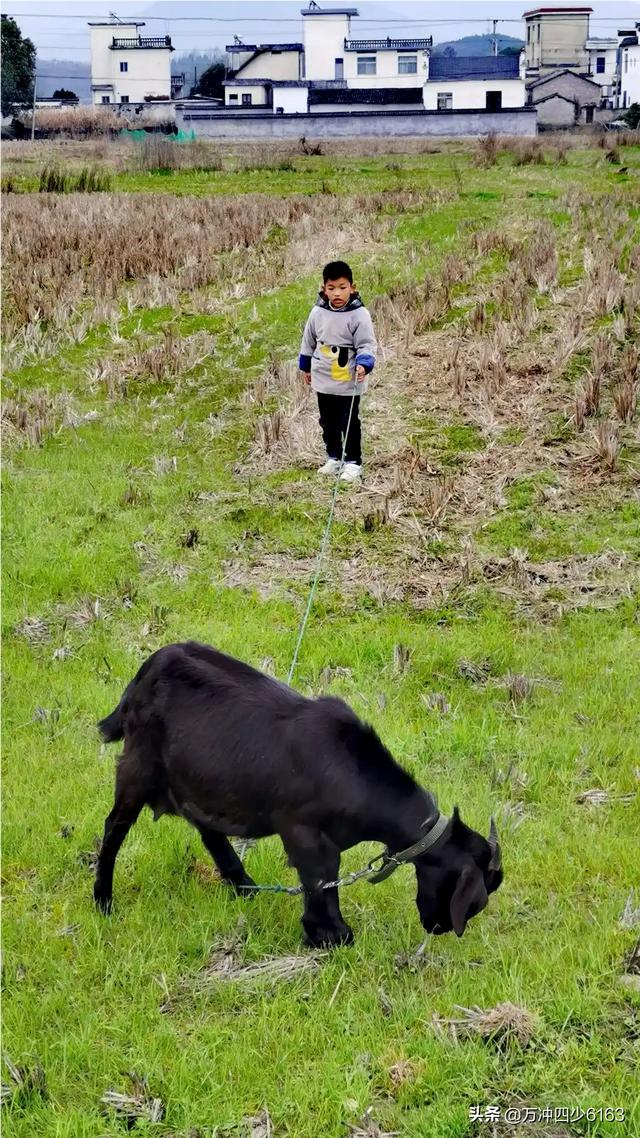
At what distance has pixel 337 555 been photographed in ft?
28.8

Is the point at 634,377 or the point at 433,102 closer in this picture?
the point at 634,377

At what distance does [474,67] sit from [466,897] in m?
83.0

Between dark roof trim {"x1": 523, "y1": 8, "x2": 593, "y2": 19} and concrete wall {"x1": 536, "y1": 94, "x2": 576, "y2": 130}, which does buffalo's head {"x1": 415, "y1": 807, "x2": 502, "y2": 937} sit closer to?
concrete wall {"x1": 536, "y1": 94, "x2": 576, "y2": 130}

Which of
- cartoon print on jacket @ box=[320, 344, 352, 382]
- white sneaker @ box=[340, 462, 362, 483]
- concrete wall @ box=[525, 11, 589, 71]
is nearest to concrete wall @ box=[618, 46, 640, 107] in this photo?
concrete wall @ box=[525, 11, 589, 71]

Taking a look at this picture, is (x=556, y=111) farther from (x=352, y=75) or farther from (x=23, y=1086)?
(x=23, y=1086)

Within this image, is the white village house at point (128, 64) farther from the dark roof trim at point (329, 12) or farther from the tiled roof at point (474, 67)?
the tiled roof at point (474, 67)

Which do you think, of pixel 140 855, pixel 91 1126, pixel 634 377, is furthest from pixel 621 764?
pixel 634 377

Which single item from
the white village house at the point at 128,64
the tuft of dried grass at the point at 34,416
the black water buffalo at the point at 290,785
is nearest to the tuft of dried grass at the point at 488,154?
the tuft of dried grass at the point at 34,416

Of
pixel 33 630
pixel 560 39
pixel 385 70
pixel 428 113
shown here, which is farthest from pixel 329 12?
pixel 33 630

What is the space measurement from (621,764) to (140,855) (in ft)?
8.64

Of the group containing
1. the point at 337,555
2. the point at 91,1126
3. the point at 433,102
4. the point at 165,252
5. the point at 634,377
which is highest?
the point at 433,102

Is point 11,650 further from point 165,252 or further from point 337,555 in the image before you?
point 165,252

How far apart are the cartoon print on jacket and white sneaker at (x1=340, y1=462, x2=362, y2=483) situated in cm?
89

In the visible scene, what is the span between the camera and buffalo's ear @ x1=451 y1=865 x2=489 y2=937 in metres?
4.09
